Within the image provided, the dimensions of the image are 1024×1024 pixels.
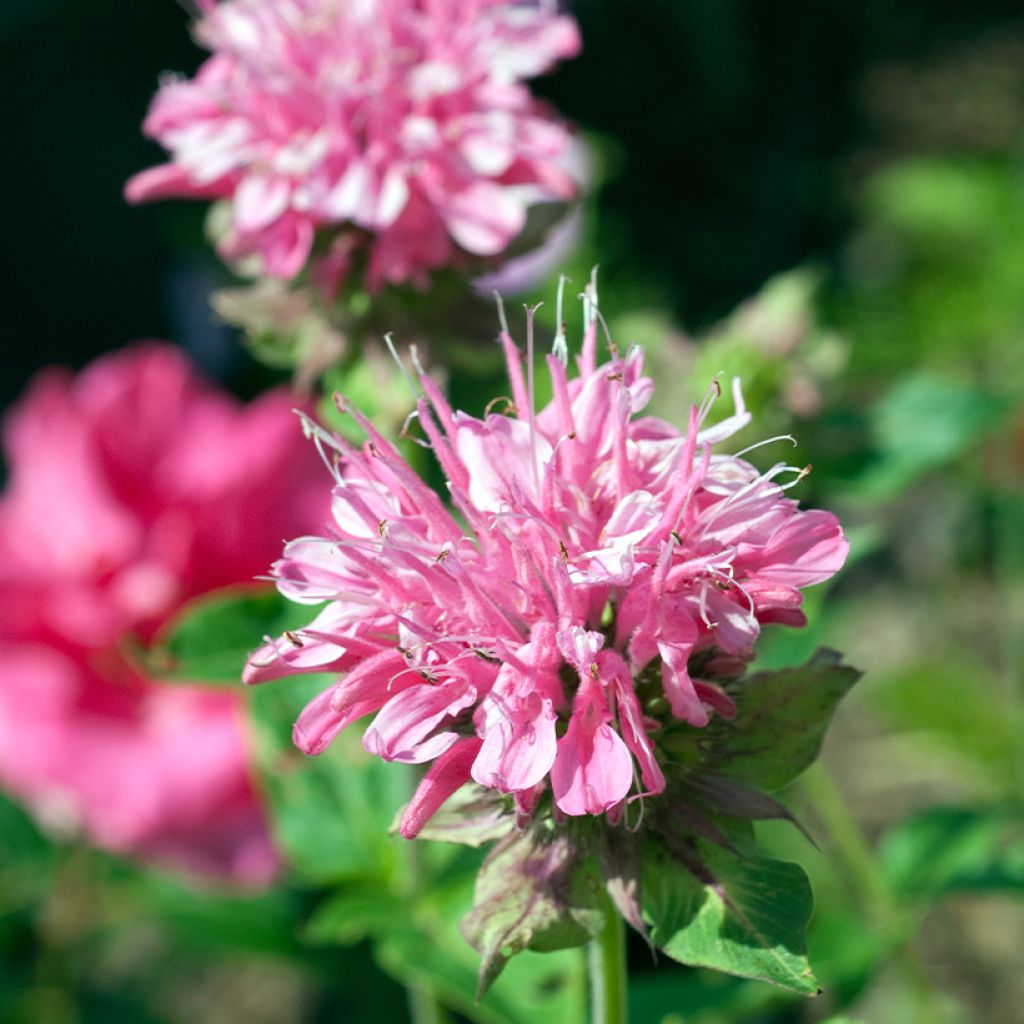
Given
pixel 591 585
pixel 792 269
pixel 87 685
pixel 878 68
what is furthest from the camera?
pixel 878 68

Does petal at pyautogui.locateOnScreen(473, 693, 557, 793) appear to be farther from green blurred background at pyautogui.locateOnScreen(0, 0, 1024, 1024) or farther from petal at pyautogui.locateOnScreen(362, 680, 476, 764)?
green blurred background at pyautogui.locateOnScreen(0, 0, 1024, 1024)

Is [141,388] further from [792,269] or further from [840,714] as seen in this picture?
[792,269]

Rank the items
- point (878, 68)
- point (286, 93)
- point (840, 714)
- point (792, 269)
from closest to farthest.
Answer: point (286, 93), point (840, 714), point (792, 269), point (878, 68)

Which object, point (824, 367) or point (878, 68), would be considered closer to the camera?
point (824, 367)

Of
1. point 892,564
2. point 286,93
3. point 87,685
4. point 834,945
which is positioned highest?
point 286,93

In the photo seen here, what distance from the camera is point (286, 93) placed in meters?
0.81

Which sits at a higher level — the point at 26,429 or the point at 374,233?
the point at 374,233

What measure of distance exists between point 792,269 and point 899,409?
159 cm

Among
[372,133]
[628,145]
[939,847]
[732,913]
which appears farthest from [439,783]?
[628,145]

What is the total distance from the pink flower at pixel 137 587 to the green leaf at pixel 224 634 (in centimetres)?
29

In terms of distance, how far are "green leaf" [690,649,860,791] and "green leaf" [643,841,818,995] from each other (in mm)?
42

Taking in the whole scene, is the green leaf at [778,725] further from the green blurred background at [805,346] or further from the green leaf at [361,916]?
the green leaf at [361,916]

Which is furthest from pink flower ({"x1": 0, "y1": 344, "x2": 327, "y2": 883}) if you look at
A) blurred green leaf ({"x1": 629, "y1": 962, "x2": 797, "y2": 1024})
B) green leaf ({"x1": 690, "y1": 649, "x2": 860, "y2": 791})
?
green leaf ({"x1": 690, "y1": 649, "x2": 860, "y2": 791})

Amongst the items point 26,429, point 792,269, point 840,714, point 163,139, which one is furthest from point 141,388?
point 792,269
